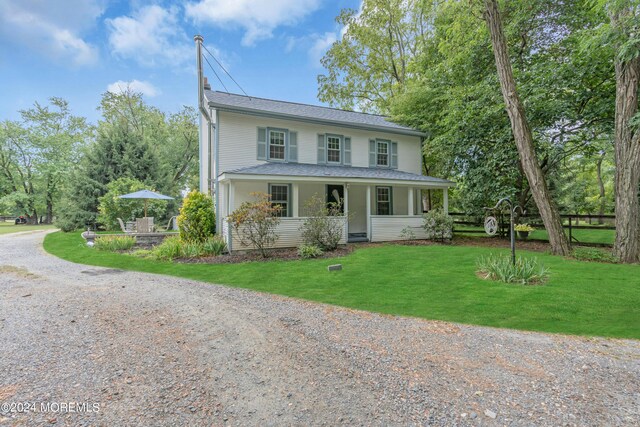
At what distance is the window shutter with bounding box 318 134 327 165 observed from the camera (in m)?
14.0

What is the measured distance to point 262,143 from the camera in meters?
12.8

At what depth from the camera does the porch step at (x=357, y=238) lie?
41.0ft

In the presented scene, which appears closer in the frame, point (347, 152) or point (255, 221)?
point (255, 221)

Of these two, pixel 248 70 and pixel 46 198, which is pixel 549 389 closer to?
pixel 248 70

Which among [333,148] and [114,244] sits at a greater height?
[333,148]

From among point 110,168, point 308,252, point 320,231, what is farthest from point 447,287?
point 110,168

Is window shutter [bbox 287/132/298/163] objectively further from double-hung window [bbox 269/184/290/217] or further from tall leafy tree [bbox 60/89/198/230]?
tall leafy tree [bbox 60/89/198/230]

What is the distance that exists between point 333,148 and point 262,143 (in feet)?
11.9

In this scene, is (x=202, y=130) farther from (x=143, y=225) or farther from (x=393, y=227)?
(x=393, y=227)

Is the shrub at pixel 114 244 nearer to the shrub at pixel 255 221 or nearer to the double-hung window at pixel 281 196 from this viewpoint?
the shrub at pixel 255 221

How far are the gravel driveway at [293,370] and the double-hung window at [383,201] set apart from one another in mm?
10556

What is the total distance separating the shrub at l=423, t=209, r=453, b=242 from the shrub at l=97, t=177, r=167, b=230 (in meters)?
15.5

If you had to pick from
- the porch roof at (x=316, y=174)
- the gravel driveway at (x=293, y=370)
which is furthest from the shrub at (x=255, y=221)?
the gravel driveway at (x=293, y=370)

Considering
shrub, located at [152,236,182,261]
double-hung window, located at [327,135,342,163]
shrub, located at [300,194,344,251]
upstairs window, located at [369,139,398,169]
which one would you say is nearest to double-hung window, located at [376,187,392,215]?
upstairs window, located at [369,139,398,169]
